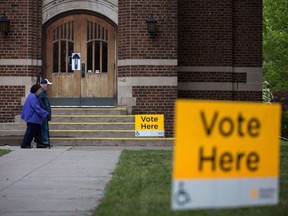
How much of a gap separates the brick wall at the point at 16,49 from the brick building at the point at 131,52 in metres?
0.03

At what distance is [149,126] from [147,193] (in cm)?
708

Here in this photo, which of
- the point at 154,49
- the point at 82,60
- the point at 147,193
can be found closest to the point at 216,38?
the point at 154,49

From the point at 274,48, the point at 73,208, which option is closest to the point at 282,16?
the point at 274,48

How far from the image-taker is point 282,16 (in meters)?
36.5

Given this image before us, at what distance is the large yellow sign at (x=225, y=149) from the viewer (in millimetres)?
4664

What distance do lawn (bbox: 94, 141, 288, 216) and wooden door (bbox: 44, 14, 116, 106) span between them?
219 inches

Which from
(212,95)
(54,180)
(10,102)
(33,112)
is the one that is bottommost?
(54,180)

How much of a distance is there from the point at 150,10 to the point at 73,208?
1017 cm

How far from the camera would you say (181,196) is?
4629 millimetres

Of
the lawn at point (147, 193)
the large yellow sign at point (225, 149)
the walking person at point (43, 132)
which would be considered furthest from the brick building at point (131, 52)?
the large yellow sign at point (225, 149)

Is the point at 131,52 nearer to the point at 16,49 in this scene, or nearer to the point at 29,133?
the point at 16,49

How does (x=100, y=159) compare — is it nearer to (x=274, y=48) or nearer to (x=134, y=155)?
(x=134, y=155)

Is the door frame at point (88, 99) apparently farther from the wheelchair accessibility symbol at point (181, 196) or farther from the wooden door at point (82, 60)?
the wheelchair accessibility symbol at point (181, 196)

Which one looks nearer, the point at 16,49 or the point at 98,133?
the point at 98,133
